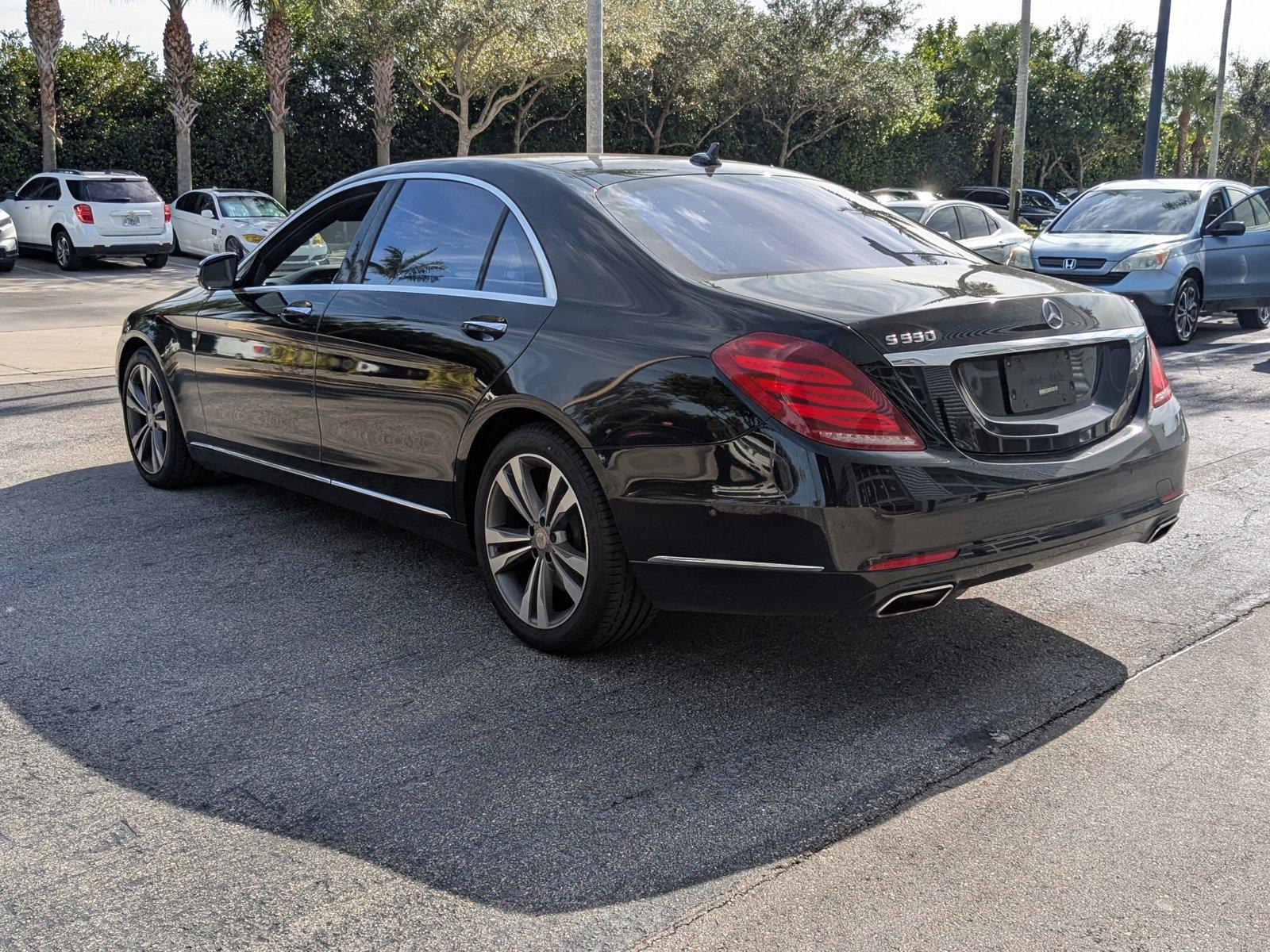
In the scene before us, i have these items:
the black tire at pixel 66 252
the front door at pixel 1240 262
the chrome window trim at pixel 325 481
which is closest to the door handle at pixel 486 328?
the chrome window trim at pixel 325 481

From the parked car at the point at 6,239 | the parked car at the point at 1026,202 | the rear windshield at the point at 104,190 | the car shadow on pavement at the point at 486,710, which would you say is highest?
the parked car at the point at 1026,202

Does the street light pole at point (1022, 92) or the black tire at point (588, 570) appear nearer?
the black tire at point (588, 570)

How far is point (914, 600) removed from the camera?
363cm

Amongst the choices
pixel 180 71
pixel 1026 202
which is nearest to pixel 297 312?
pixel 180 71

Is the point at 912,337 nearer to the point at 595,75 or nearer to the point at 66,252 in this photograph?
the point at 595,75

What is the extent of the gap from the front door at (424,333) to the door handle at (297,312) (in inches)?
5.4

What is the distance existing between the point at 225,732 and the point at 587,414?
1.37 meters

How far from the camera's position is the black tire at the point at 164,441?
6.28 meters

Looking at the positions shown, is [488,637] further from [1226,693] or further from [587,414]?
[1226,693]

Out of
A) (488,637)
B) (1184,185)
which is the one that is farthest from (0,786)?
(1184,185)

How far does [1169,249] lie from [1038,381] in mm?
10373

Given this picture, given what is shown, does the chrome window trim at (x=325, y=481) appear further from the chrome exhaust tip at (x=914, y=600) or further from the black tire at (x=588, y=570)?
the chrome exhaust tip at (x=914, y=600)

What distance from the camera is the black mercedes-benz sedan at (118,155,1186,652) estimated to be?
11.6 feet

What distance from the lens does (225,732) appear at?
3.67 m
